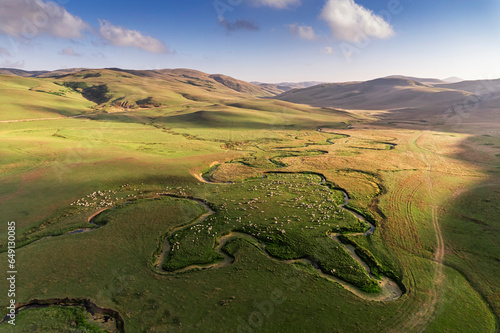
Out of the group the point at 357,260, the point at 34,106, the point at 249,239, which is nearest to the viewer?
the point at 357,260

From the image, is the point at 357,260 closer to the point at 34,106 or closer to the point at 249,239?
the point at 249,239

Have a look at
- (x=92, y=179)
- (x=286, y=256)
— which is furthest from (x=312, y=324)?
(x=92, y=179)

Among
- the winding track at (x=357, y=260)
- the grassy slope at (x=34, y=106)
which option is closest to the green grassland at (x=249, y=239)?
the winding track at (x=357, y=260)

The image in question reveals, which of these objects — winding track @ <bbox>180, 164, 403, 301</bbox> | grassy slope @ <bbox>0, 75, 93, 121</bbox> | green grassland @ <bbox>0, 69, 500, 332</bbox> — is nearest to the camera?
green grassland @ <bbox>0, 69, 500, 332</bbox>

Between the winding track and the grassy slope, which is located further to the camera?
the grassy slope

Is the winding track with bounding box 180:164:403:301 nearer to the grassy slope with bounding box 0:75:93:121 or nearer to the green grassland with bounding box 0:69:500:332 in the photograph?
the green grassland with bounding box 0:69:500:332

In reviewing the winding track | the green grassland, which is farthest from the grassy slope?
the winding track

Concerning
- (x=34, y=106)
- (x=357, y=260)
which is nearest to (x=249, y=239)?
(x=357, y=260)

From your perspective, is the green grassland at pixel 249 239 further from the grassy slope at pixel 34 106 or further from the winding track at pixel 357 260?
the grassy slope at pixel 34 106
